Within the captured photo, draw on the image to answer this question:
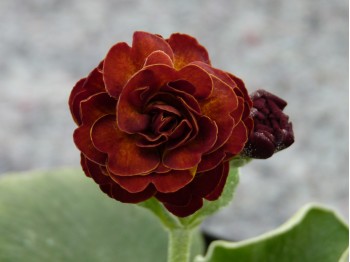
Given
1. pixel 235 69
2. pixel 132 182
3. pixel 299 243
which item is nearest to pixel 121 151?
pixel 132 182

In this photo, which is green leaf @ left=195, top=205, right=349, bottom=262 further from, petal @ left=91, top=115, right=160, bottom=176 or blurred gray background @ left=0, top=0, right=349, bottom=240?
blurred gray background @ left=0, top=0, right=349, bottom=240

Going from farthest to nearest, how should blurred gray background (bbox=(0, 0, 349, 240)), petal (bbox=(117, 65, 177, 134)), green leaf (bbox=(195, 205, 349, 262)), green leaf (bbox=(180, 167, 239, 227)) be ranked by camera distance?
blurred gray background (bbox=(0, 0, 349, 240))
green leaf (bbox=(195, 205, 349, 262))
green leaf (bbox=(180, 167, 239, 227))
petal (bbox=(117, 65, 177, 134))

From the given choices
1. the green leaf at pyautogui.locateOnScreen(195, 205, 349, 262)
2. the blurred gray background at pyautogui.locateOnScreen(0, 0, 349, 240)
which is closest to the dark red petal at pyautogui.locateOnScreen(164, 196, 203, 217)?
the green leaf at pyautogui.locateOnScreen(195, 205, 349, 262)

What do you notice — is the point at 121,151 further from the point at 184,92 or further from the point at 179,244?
the point at 179,244

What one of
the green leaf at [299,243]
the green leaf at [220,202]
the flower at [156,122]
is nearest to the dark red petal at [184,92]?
the flower at [156,122]

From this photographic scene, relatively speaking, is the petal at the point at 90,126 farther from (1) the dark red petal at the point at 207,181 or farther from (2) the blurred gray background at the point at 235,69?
(2) the blurred gray background at the point at 235,69
